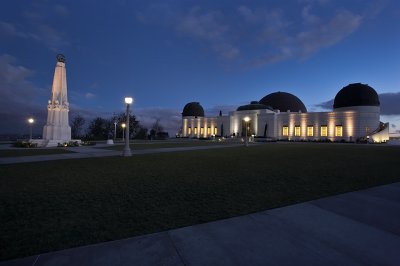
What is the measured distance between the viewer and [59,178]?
7.99 m

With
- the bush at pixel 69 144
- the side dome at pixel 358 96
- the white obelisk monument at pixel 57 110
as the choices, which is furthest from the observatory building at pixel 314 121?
the white obelisk monument at pixel 57 110

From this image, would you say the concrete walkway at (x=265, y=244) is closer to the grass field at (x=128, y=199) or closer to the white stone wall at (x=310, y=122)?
the grass field at (x=128, y=199)

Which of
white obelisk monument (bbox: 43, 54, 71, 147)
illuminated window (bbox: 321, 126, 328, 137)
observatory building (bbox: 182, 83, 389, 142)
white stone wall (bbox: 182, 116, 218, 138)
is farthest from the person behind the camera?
white stone wall (bbox: 182, 116, 218, 138)

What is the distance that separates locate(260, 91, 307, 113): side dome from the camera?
234 feet

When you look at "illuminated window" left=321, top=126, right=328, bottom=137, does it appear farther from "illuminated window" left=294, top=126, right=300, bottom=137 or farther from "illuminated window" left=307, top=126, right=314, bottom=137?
"illuminated window" left=294, top=126, right=300, bottom=137

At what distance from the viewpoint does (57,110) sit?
88.1 ft

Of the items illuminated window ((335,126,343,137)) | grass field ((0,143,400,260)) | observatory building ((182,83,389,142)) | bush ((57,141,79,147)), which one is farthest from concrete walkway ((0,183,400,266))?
illuminated window ((335,126,343,137))

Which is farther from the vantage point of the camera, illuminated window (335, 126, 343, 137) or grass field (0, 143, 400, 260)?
illuminated window (335, 126, 343, 137)

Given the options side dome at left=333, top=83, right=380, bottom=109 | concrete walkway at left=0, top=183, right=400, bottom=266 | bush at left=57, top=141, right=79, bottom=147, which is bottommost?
concrete walkway at left=0, top=183, right=400, bottom=266

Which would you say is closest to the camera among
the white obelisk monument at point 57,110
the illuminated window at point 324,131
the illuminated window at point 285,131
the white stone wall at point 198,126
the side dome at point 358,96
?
the white obelisk monument at point 57,110

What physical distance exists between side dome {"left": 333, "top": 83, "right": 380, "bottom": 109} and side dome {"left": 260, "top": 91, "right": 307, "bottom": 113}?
52.8 ft

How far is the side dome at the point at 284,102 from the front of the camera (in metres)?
71.3

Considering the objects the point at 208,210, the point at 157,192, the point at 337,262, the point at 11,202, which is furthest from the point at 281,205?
the point at 11,202

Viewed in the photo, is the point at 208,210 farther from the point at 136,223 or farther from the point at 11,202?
A: the point at 11,202
